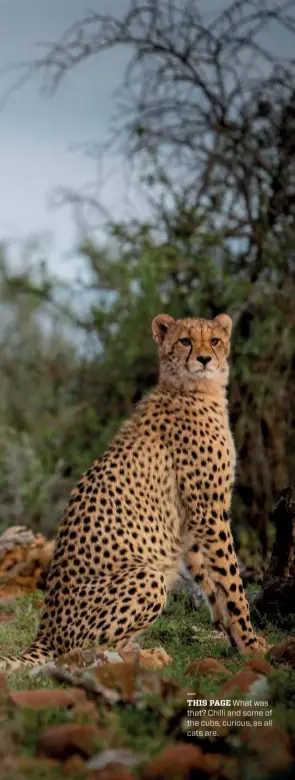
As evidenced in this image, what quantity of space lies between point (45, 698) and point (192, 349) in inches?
95.0

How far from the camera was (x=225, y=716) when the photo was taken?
3.01m

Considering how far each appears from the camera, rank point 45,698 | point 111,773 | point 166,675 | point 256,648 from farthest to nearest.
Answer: point 256,648 < point 166,675 < point 45,698 < point 111,773

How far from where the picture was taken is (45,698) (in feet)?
9.81

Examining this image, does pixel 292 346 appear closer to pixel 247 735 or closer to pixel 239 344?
pixel 239 344

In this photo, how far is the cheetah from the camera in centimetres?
435

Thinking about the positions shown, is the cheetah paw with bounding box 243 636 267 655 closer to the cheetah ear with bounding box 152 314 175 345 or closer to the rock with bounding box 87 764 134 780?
the cheetah ear with bounding box 152 314 175 345

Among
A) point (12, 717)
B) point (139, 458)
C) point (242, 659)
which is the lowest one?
point (242, 659)

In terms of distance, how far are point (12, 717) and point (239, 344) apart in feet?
18.0

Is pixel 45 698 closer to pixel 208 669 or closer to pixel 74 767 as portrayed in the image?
pixel 74 767

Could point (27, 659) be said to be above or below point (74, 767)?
below

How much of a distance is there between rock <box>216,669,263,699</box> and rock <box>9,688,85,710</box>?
0.48 m

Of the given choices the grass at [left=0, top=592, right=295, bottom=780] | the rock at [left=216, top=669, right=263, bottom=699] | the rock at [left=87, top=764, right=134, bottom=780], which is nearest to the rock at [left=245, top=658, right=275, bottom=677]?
the grass at [left=0, top=592, right=295, bottom=780]

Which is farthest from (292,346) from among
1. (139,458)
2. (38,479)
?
(139,458)

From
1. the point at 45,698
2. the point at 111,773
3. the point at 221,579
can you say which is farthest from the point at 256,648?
the point at 111,773
